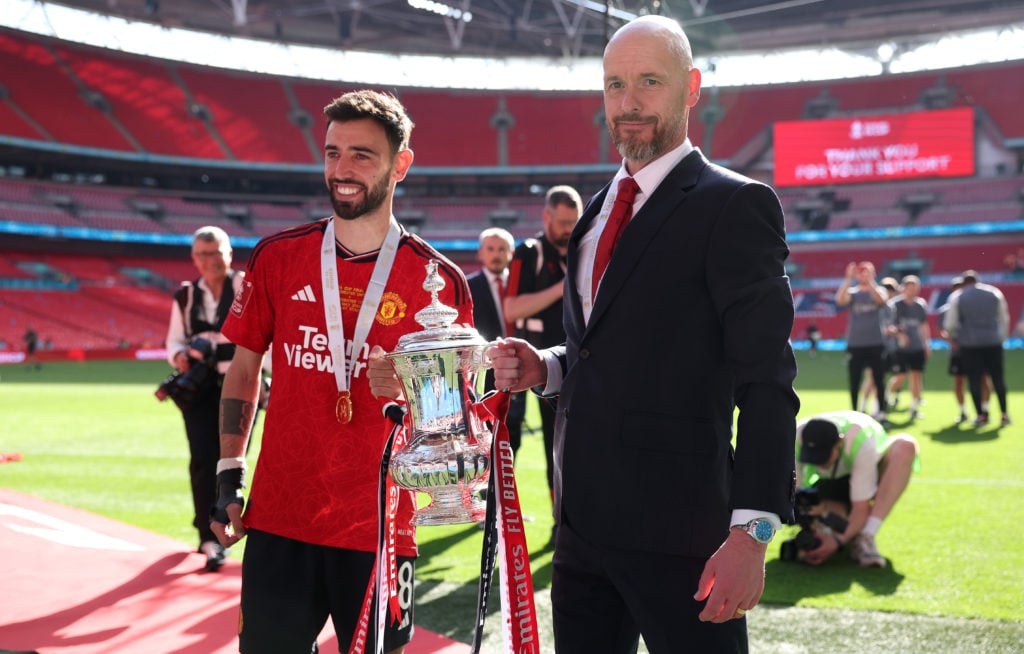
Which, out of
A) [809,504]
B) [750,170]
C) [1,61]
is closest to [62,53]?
[1,61]

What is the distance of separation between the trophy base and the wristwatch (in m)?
0.57

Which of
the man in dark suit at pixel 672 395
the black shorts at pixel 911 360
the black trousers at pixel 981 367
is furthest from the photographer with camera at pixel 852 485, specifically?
the black shorts at pixel 911 360

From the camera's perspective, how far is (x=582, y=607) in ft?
6.17

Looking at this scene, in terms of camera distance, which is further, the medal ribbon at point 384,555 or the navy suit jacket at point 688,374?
the medal ribbon at point 384,555

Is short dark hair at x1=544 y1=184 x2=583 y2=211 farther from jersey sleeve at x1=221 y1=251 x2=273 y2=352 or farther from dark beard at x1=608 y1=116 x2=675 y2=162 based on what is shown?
dark beard at x1=608 y1=116 x2=675 y2=162

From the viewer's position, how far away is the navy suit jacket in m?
1.61

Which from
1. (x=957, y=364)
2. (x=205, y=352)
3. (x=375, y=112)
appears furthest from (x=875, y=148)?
(x=375, y=112)

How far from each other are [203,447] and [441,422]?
3.70 meters

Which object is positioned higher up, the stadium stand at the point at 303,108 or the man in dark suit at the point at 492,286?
the stadium stand at the point at 303,108

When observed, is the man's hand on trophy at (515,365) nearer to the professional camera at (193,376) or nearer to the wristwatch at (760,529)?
the wristwatch at (760,529)

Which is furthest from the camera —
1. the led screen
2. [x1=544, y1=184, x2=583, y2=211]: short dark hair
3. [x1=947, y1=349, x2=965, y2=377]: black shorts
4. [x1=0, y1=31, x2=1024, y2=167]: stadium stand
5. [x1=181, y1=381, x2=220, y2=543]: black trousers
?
the led screen

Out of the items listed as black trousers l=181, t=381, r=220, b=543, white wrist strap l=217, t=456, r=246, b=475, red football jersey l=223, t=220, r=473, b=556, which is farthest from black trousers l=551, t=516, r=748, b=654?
black trousers l=181, t=381, r=220, b=543

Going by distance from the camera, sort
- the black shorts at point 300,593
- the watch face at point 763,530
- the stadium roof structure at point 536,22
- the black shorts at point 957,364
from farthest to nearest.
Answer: the stadium roof structure at point 536,22
the black shorts at point 957,364
the black shorts at point 300,593
the watch face at point 763,530

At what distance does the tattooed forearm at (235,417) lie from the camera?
245 centimetres
